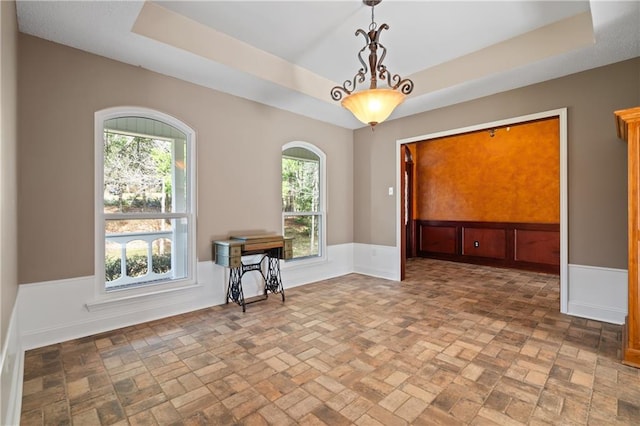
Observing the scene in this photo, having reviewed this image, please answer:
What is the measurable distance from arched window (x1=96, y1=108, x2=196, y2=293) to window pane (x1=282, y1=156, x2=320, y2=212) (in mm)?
1525

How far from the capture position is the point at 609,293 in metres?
3.30

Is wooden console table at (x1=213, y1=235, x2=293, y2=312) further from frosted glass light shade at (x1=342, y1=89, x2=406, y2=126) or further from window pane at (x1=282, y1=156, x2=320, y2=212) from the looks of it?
frosted glass light shade at (x1=342, y1=89, x2=406, y2=126)

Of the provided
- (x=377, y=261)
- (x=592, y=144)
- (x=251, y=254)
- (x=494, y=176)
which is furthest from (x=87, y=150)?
(x=494, y=176)

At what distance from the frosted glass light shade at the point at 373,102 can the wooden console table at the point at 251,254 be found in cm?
199

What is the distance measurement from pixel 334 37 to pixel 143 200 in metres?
2.73

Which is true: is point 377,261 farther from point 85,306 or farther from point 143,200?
point 85,306

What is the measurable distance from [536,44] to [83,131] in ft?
15.2

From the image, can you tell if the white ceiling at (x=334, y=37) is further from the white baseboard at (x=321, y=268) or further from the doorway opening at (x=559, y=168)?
the white baseboard at (x=321, y=268)

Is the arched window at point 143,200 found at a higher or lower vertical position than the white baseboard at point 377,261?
higher

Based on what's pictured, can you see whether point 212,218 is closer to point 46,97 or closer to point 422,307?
point 46,97

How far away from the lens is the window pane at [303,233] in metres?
4.96

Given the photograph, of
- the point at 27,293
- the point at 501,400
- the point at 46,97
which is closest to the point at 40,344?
the point at 27,293

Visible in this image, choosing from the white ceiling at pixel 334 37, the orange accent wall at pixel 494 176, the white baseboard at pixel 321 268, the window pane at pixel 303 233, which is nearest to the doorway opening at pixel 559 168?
the white ceiling at pixel 334 37

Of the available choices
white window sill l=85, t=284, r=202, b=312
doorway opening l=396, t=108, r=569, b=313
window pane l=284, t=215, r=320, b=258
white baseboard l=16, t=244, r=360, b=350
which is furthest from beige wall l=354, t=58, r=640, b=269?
white window sill l=85, t=284, r=202, b=312
